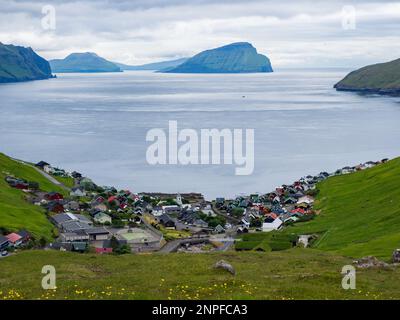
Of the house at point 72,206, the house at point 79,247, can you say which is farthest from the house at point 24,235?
the house at point 72,206

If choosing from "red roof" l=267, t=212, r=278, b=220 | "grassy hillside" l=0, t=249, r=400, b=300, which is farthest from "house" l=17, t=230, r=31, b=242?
"red roof" l=267, t=212, r=278, b=220

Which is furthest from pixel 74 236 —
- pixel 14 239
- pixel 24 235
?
pixel 14 239

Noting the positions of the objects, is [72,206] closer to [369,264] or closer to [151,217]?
[151,217]

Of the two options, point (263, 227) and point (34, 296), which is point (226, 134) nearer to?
point (263, 227)

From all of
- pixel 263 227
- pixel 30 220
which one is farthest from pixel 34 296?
pixel 263 227

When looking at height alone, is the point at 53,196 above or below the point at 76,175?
below

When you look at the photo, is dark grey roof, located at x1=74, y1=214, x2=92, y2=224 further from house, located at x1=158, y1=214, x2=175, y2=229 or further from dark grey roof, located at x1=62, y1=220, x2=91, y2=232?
house, located at x1=158, y1=214, x2=175, y2=229
